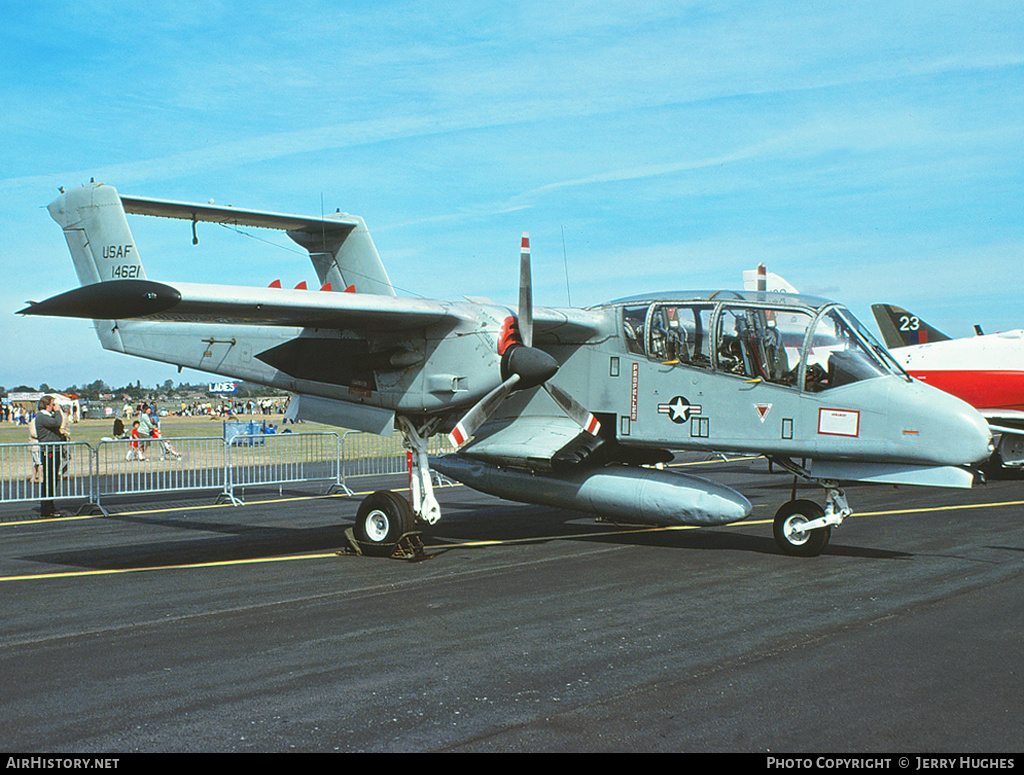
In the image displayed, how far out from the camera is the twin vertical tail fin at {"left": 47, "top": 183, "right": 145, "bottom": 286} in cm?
1412

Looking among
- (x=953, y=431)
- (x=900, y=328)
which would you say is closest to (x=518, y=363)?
(x=953, y=431)

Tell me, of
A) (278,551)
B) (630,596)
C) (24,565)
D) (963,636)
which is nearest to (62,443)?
(24,565)

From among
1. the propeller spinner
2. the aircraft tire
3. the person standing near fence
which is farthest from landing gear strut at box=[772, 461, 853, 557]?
the person standing near fence

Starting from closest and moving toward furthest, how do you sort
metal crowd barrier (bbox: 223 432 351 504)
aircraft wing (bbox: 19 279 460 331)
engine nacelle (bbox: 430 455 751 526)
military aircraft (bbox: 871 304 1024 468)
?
aircraft wing (bbox: 19 279 460 331) < engine nacelle (bbox: 430 455 751 526) < metal crowd barrier (bbox: 223 432 351 504) < military aircraft (bbox: 871 304 1024 468)

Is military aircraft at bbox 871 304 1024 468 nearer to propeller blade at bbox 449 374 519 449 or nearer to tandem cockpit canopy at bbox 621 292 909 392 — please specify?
tandem cockpit canopy at bbox 621 292 909 392

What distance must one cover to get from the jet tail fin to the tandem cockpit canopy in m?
20.1

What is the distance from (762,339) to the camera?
11.7 m

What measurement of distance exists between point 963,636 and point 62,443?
54.7 feet

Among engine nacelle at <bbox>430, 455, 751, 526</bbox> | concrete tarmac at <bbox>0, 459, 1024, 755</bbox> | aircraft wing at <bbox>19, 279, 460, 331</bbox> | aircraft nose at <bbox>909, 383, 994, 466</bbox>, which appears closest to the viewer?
concrete tarmac at <bbox>0, 459, 1024, 755</bbox>

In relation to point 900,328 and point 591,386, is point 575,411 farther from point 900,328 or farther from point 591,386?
point 900,328

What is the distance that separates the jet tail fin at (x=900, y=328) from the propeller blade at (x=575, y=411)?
818 inches

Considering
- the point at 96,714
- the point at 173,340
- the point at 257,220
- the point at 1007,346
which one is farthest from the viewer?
the point at 1007,346

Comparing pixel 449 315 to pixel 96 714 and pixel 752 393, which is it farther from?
pixel 96 714
